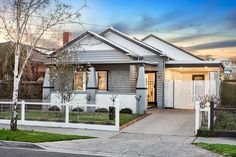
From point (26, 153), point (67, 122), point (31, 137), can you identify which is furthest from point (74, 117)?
point (26, 153)

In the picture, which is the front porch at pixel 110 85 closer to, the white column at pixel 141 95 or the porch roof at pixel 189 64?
the white column at pixel 141 95

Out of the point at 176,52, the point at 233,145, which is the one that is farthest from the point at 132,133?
the point at 176,52

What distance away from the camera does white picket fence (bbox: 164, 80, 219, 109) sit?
76.8ft

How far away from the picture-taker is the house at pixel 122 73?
2280cm

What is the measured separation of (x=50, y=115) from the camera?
17.1 meters

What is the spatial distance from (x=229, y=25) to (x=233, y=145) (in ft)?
49.9

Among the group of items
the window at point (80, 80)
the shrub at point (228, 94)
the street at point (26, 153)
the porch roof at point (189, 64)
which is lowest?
the street at point (26, 153)

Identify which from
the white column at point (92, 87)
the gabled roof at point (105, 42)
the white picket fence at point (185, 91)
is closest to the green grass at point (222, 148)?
the white column at point (92, 87)

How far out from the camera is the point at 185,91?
24172mm

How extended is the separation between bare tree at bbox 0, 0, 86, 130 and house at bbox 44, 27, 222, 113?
699cm

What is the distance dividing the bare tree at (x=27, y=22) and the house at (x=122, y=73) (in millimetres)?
6991

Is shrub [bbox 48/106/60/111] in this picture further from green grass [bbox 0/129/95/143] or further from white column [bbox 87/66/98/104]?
white column [bbox 87/66/98/104]

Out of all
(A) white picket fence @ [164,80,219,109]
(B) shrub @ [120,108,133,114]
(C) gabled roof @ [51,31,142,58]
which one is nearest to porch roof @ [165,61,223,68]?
(A) white picket fence @ [164,80,219,109]

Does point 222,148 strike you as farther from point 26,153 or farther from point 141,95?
point 141,95
